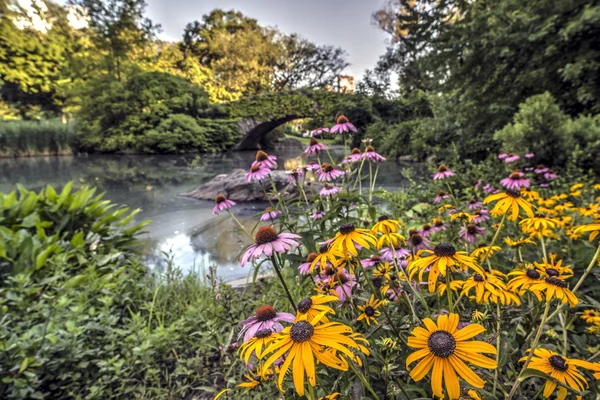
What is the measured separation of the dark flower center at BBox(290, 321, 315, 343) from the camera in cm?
44

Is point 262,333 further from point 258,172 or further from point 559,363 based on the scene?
point 258,172

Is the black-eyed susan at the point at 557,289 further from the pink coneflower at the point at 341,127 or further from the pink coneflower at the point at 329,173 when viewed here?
the pink coneflower at the point at 341,127

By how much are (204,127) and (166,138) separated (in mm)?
2039

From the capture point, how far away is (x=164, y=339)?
1.41m

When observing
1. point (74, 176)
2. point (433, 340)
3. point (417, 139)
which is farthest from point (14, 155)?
point (433, 340)

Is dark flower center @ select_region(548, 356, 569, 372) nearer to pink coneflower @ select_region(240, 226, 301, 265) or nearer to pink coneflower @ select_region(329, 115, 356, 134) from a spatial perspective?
pink coneflower @ select_region(240, 226, 301, 265)

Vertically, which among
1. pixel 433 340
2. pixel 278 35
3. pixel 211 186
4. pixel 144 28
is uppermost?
pixel 278 35

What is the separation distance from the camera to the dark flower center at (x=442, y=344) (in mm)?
410

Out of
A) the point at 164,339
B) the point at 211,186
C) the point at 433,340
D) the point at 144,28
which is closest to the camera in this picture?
the point at 433,340

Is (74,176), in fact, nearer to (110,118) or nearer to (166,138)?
(166,138)

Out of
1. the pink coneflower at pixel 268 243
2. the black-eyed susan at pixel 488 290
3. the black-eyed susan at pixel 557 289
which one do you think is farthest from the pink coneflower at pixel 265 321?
the black-eyed susan at pixel 557 289

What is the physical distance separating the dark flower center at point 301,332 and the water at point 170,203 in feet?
2.90

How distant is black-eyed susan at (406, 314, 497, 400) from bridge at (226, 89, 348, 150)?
14.9 m

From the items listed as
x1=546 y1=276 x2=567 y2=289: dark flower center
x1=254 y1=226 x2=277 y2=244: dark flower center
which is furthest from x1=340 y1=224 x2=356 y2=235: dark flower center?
x1=546 y1=276 x2=567 y2=289: dark flower center
